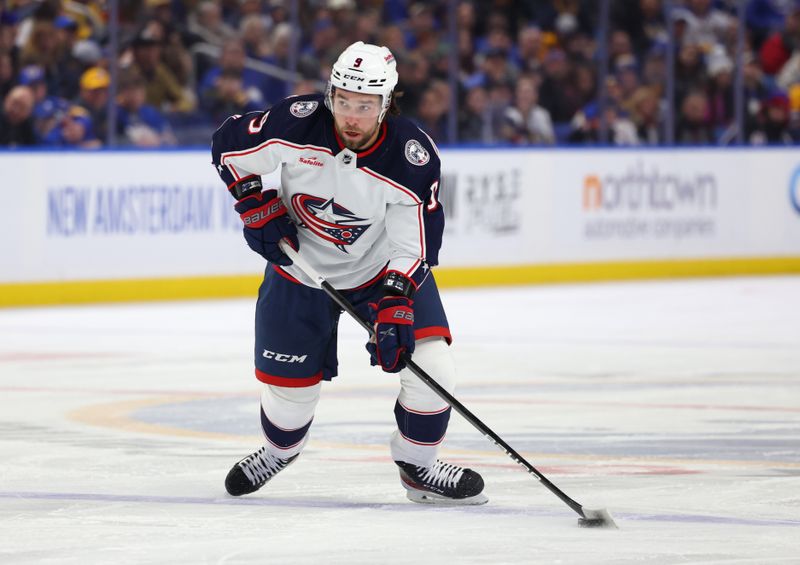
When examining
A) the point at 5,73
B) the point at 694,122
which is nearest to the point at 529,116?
the point at 694,122

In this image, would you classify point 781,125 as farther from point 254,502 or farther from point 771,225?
point 254,502

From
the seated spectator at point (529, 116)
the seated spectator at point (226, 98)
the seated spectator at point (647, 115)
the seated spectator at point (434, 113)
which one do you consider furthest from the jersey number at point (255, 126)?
the seated spectator at point (647, 115)

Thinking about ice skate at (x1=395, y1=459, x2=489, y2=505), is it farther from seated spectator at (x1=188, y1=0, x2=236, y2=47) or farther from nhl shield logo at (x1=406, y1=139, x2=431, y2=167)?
seated spectator at (x1=188, y1=0, x2=236, y2=47)

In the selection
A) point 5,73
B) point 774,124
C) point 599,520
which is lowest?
point 774,124

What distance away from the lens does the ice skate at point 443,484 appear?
15.0ft

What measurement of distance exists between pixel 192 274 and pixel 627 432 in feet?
19.3

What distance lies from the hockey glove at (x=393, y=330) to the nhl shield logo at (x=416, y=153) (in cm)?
35

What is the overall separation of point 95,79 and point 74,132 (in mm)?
359

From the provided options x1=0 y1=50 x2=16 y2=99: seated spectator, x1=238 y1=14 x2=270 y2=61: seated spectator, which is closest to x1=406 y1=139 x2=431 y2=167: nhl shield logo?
x1=0 y1=50 x2=16 y2=99: seated spectator

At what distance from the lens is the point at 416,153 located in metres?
4.43

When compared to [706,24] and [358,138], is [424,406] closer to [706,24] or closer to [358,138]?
[358,138]

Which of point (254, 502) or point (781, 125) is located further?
point (781, 125)

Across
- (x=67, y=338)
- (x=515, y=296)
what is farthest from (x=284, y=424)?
(x=515, y=296)

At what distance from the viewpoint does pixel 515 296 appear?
1181 centimetres
